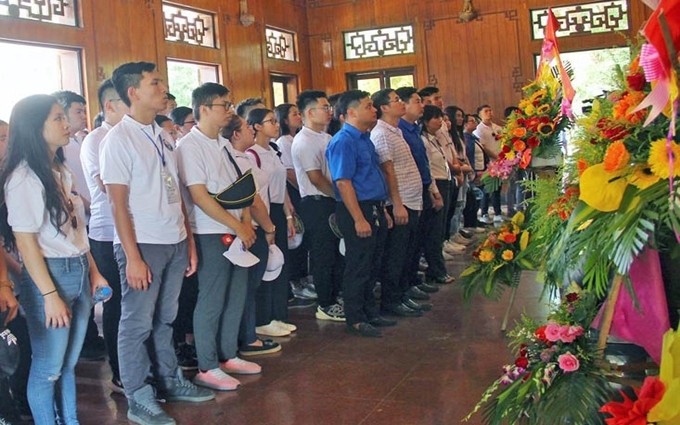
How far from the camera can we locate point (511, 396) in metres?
1.74

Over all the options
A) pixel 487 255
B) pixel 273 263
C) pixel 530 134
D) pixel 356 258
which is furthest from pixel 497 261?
pixel 273 263

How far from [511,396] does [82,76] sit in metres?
5.30

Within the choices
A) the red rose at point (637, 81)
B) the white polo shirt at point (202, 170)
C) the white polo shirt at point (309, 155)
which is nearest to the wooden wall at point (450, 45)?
the white polo shirt at point (309, 155)

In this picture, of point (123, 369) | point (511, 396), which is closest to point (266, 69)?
point (123, 369)

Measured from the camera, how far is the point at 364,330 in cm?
402

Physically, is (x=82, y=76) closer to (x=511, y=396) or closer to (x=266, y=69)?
(x=266, y=69)

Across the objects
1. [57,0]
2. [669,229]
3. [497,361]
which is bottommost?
[497,361]

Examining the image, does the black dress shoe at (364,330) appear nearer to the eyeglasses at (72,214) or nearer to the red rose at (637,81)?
Answer: the eyeglasses at (72,214)

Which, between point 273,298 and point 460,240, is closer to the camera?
point 273,298

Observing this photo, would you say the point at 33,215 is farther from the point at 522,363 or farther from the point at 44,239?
the point at 522,363

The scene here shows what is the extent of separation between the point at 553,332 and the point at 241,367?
202 cm

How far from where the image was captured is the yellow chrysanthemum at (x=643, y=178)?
1.46 m

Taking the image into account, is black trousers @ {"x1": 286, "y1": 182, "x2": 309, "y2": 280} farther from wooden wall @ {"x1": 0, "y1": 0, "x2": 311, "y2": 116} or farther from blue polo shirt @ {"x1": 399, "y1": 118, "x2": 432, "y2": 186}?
wooden wall @ {"x1": 0, "y1": 0, "x2": 311, "y2": 116}

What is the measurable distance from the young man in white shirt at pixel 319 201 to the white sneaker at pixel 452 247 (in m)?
2.24
